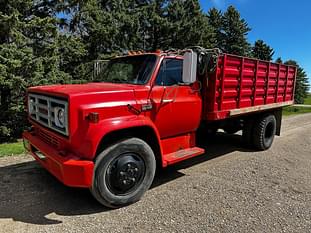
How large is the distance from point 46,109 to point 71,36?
621cm

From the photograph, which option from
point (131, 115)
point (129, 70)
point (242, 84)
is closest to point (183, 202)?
point (131, 115)

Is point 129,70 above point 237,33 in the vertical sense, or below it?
below

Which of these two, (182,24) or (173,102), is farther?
(182,24)

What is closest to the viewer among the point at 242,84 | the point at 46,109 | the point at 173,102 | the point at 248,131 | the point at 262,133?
the point at 46,109

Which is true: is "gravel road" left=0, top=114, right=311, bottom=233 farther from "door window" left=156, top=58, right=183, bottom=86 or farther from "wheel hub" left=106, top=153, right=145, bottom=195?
"door window" left=156, top=58, right=183, bottom=86

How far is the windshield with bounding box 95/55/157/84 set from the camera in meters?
4.02

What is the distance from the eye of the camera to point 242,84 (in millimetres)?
5262

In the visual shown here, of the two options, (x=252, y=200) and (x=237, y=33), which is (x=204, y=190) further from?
(x=237, y=33)

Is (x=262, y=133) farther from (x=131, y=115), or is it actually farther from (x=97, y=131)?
(x=97, y=131)

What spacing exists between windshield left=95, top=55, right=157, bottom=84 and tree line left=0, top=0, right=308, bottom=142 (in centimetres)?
343

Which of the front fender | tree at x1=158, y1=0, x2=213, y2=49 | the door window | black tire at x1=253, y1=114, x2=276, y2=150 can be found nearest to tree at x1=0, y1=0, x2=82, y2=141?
the door window

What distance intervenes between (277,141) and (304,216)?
15.2 feet

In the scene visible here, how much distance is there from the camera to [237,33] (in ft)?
140

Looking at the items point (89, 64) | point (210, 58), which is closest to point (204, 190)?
point (210, 58)
